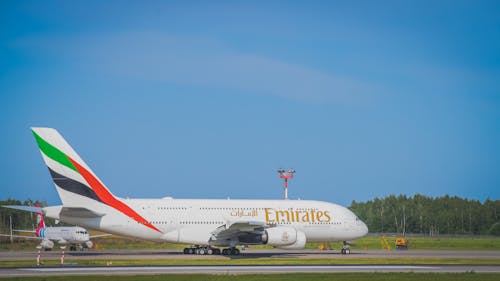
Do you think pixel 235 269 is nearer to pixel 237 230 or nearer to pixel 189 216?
pixel 237 230

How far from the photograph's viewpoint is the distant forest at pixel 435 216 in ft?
347

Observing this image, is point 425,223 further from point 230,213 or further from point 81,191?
point 81,191

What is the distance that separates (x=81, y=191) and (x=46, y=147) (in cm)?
320

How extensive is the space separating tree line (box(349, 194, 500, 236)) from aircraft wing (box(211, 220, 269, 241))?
6642cm

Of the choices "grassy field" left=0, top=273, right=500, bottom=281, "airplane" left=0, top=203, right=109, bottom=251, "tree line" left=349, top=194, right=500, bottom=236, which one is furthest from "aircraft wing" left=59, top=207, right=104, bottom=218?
"tree line" left=349, top=194, right=500, bottom=236

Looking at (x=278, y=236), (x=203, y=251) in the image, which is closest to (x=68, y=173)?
(x=203, y=251)

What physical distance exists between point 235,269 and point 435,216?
87343mm

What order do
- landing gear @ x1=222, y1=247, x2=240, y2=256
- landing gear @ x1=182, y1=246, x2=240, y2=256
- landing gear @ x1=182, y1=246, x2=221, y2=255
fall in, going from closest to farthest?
landing gear @ x1=222, y1=247, x2=240, y2=256 < landing gear @ x1=182, y1=246, x2=240, y2=256 < landing gear @ x1=182, y1=246, x2=221, y2=255

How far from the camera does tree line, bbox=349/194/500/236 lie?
106 meters

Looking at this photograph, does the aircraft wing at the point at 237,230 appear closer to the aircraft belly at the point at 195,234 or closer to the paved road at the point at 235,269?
the aircraft belly at the point at 195,234

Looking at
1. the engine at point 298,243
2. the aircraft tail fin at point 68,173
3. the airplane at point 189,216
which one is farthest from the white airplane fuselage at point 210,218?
the engine at point 298,243

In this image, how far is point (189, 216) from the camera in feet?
135

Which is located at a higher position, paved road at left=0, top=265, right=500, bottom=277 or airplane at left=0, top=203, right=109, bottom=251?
airplane at left=0, top=203, right=109, bottom=251

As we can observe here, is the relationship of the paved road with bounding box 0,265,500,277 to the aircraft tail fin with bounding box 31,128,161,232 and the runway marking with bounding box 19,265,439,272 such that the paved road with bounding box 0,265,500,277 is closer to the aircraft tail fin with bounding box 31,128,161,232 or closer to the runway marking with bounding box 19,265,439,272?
the runway marking with bounding box 19,265,439,272
